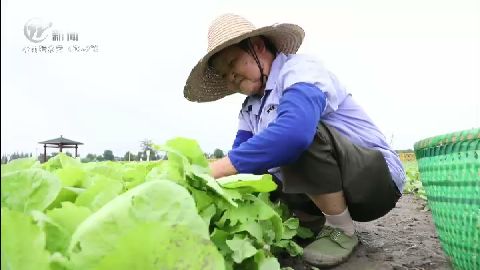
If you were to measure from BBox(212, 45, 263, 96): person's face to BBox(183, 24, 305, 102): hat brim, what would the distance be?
5cm

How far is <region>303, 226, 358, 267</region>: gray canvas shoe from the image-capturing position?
2.09 m

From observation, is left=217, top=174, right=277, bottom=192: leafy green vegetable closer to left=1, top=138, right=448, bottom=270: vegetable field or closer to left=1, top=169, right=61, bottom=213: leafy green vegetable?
left=1, top=138, right=448, bottom=270: vegetable field

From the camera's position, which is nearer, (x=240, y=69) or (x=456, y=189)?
(x=456, y=189)

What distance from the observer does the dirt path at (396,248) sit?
2135mm

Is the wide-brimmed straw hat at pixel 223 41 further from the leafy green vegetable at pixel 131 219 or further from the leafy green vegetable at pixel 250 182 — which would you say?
the leafy green vegetable at pixel 131 219

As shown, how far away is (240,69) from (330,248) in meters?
0.84

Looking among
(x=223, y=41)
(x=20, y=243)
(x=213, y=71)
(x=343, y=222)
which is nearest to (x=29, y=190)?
(x=20, y=243)

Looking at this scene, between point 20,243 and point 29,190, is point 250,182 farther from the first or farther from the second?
point 20,243

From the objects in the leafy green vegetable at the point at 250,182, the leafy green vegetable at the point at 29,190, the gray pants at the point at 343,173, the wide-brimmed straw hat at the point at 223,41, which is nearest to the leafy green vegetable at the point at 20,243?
the leafy green vegetable at the point at 29,190

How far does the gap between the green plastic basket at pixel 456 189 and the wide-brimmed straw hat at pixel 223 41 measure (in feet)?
2.76

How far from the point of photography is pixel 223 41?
2.24 meters

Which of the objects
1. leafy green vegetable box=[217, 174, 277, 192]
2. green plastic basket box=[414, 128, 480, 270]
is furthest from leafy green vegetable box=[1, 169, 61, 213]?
green plastic basket box=[414, 128, 480, 270]

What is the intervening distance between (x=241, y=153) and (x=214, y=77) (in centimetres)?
94

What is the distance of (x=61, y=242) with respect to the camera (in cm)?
98
